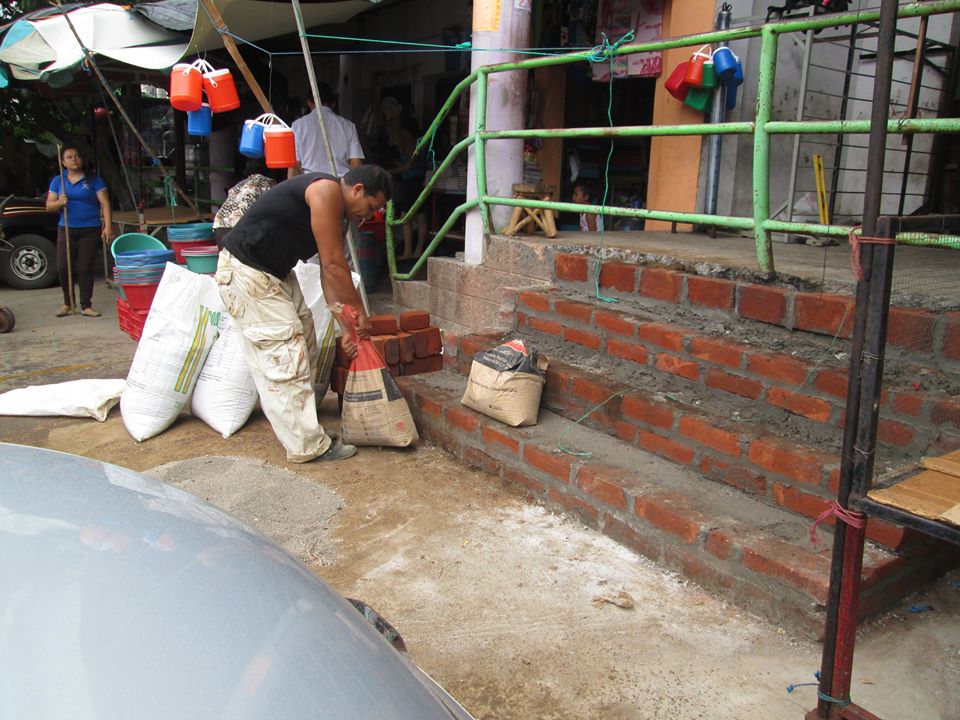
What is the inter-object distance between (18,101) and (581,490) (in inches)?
625

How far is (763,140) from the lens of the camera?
3.41 metres

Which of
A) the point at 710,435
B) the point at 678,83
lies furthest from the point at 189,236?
the point at 710,435

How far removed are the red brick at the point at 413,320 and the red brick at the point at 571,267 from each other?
A: 0.93m

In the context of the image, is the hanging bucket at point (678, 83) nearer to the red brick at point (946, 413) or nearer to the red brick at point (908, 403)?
the red brick at point (908, 403)

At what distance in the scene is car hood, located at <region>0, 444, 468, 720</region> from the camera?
1083 mm

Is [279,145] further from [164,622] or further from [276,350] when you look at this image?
[164,622]

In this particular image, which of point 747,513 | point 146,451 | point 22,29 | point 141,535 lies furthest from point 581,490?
point 22,29

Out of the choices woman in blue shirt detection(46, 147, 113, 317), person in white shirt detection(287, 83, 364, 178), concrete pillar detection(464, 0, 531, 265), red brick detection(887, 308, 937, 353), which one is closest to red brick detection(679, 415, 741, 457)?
red brick detection(887, 308, 937, 353)

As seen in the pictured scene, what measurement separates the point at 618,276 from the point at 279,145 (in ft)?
10.2

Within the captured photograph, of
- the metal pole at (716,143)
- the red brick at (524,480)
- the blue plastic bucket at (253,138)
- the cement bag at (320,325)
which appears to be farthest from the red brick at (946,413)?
the blue plastic bucket at (253,138)

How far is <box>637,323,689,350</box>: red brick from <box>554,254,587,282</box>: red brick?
28.2 inches

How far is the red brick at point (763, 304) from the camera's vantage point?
11.3ft

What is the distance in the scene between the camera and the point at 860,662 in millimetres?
2455

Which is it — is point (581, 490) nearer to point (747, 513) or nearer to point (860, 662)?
point (747, 513)
